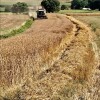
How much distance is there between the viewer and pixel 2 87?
13938 millimetres

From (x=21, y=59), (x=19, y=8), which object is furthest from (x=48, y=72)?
(x=19, y=8)

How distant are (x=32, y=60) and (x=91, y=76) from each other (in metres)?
3.15

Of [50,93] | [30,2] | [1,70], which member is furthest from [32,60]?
[30,2]

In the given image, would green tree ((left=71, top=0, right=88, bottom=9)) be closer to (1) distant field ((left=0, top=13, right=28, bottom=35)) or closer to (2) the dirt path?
(1) distant field ((left=0, top=13, right=28, bottom=35))

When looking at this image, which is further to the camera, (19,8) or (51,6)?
(19,8)

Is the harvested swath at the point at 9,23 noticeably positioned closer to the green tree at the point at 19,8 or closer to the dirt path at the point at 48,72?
the dirt path at the point at 48,72

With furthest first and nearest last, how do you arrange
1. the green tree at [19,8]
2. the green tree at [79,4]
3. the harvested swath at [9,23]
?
the green tree at [79,4] < the green tree at [19,8] < the harvested swath at [9,23]

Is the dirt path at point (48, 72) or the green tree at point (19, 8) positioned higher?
the dirt path at point (48, 72)

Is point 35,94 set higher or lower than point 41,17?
higher

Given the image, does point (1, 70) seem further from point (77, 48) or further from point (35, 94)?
point (77, 48)

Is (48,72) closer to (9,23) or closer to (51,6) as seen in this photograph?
(9,23)

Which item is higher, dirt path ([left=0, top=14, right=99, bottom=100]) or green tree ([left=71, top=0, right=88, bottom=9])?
dirt path ([left=0, top=14, right=99, bottom=100])

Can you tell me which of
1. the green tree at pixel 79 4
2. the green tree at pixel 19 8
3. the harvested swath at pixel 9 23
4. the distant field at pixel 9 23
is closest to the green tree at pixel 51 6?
the green tree at pixel 19 8

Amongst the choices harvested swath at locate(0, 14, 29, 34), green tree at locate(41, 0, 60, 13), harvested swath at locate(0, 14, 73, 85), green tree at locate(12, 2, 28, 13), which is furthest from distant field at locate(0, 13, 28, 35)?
green tree at locate(12, 2, 28, 13)
